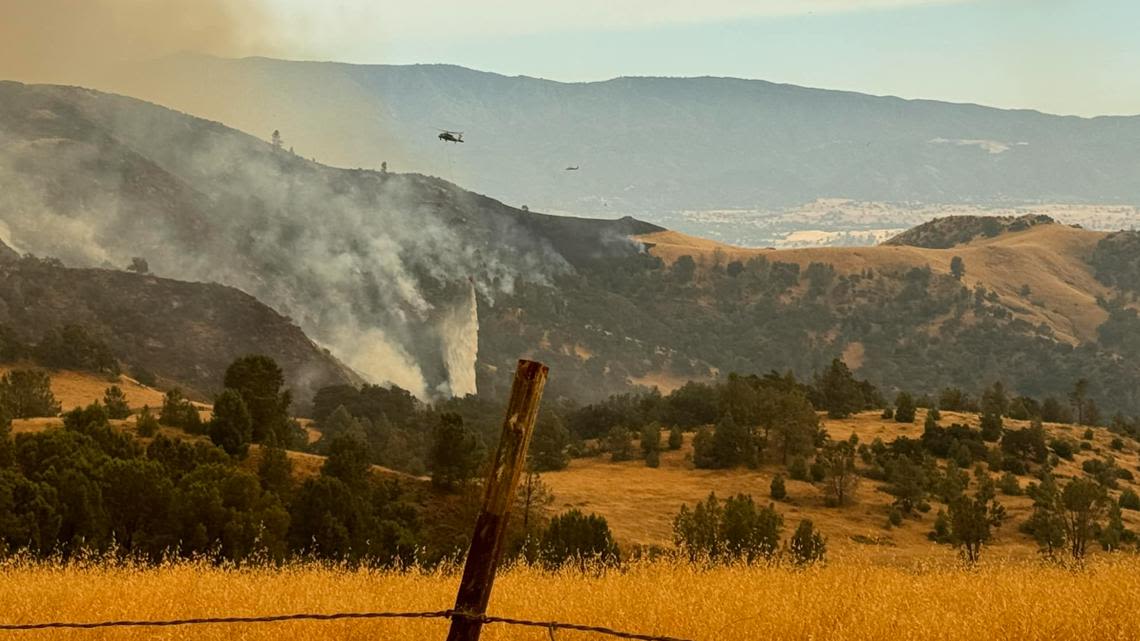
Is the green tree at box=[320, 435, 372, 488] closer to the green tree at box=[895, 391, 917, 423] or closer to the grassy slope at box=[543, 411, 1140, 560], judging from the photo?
the grassy slope at box=[543, 411, 1140, 560]

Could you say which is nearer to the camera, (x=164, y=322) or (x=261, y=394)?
(x=261, y=394)

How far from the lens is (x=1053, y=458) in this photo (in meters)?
84.9

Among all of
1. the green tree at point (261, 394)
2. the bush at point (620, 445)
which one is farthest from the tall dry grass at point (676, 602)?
the bush at point (620, 445)

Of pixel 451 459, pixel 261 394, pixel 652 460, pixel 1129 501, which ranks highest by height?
pixel 261 394

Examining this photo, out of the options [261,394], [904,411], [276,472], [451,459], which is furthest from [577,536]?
[904,411]

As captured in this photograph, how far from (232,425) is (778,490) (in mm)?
34396

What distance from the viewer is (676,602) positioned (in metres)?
11.1

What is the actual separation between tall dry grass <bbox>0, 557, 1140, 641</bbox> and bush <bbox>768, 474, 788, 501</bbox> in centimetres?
5683

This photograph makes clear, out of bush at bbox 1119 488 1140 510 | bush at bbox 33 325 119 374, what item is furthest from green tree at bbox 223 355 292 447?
bush at bbox 1119 488 1140 510

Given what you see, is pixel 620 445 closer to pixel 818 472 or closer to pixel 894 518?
pixel 818 472

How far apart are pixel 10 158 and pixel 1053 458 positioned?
17032 centimetres

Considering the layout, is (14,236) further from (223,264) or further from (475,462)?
(475,462)

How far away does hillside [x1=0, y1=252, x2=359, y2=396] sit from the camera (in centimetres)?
12512

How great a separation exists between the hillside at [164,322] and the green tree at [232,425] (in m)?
64.7
